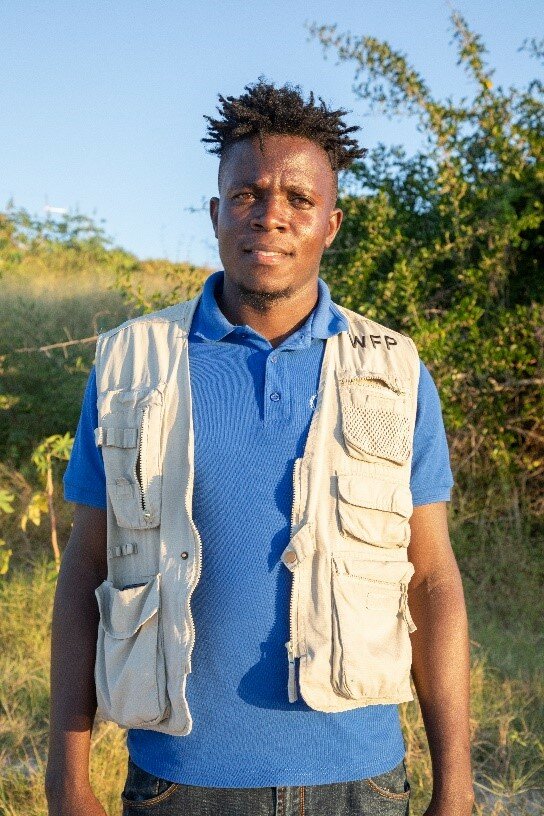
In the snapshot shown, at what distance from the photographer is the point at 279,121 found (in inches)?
83.4

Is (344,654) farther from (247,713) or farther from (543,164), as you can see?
(543,164)

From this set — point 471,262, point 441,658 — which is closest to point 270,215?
point 441,658

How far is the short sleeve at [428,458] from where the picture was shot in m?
2.04

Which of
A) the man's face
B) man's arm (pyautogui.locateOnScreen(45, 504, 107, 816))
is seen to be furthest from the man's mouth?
man's arm (pyautogui.locateOnScreen(45, 504, 107, 816))

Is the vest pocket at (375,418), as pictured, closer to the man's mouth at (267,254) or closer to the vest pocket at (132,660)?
the man's mouth at (267,254)

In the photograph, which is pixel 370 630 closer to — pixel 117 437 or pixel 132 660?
pixel 132 660

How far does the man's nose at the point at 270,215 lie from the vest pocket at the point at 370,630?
724mm

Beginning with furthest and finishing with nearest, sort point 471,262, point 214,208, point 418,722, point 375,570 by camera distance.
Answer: point 471,262 → point 418,722 → point 214,208 → point 375,570

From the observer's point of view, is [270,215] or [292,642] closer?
[292,642]

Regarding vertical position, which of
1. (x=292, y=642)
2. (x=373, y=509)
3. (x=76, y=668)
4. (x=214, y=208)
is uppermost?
(x=214, y=208)

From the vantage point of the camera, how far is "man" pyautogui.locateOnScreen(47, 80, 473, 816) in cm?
179

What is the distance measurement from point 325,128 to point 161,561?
104cm

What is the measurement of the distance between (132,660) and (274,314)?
2.61ft

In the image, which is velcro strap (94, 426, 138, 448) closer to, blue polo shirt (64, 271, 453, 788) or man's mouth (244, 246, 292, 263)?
blue polo shirt (64, 271, 453, 788)
